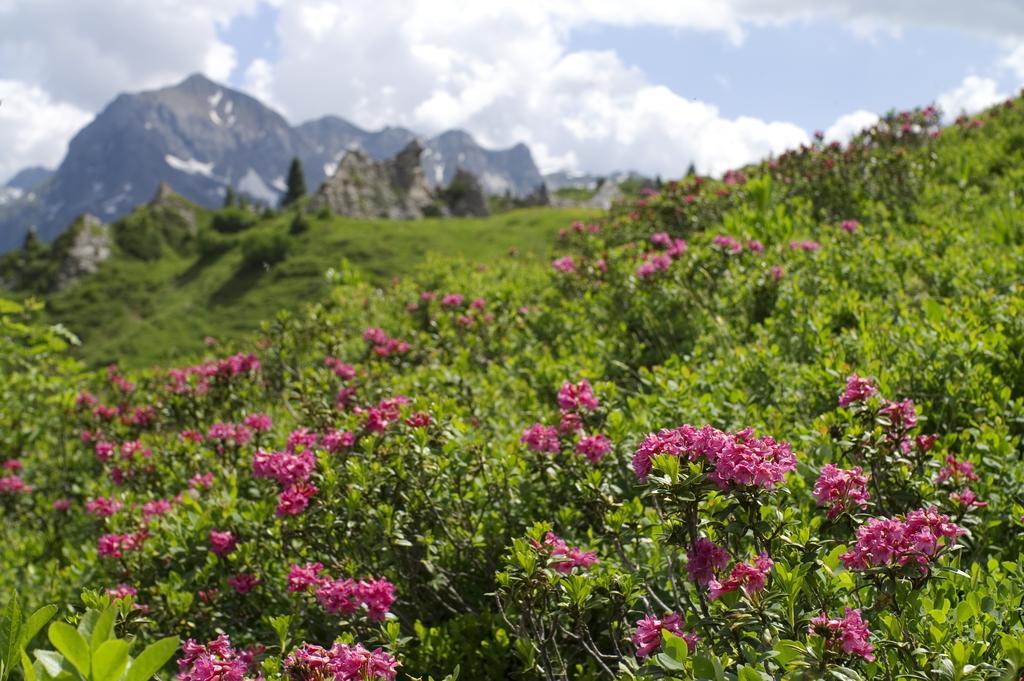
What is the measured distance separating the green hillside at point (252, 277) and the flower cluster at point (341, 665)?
21566 millimetres

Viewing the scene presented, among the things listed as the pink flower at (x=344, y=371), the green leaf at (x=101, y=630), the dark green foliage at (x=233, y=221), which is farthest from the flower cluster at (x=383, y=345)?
the dark green foliage at (x=233, y=221)

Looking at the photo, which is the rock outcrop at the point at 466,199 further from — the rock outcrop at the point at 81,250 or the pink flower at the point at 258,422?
the pink flower at the point at 258,422

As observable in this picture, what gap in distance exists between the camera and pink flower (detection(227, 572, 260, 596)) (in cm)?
388

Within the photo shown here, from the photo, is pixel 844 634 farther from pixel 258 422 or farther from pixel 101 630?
pixel 258 422

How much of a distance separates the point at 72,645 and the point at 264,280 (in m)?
35.8

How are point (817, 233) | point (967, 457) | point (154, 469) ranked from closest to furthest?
1. point (967, 457)
2. point (154, 469)
3. point (817, 233)

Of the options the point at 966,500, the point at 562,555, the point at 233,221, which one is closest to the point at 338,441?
the point at 562,555

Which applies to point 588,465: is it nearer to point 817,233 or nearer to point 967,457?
point 967,457

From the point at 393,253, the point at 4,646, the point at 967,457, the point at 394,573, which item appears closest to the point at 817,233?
the point at 967,457

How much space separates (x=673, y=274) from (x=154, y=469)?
5.45 metres

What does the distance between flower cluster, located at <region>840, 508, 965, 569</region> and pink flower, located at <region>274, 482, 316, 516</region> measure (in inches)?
101

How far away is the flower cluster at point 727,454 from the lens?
240 cm

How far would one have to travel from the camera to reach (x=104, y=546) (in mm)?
4195

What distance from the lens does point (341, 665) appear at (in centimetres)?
230
